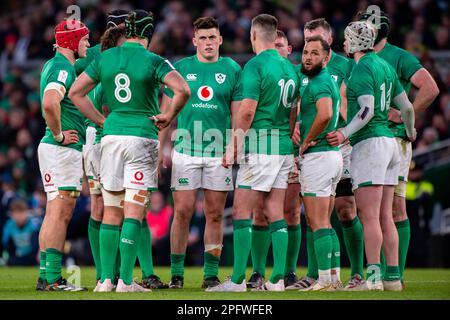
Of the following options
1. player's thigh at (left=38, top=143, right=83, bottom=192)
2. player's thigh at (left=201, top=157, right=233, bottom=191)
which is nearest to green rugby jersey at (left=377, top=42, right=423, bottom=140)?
player's thigh at (left=201, top=157, right=233, bottom=191)

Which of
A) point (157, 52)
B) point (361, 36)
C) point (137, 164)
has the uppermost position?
point (157, 52)

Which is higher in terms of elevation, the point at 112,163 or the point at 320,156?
A: the point at 320,156

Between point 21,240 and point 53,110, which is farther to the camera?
point 21,240

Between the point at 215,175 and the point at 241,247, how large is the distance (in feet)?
3.14

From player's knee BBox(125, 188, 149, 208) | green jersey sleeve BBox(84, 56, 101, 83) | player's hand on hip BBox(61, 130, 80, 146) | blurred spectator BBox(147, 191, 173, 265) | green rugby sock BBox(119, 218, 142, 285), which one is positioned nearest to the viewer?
green rugby sock BBox(119, 218, 142, 285)

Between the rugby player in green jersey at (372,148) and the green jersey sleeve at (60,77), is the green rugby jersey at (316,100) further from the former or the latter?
the green jersey sleeve at (60,77)

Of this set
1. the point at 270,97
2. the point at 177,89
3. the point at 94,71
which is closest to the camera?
the point at 177,89

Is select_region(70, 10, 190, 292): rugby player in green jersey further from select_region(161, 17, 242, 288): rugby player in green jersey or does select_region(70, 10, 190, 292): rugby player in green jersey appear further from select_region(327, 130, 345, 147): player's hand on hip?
select_region(327, 130, 345, 147): player's hand on hip

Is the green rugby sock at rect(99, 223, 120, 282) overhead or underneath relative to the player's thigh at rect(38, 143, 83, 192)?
underneath

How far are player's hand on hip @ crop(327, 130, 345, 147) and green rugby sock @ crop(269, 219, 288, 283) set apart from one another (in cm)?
91

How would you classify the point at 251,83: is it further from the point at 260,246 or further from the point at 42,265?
the point at 42,265

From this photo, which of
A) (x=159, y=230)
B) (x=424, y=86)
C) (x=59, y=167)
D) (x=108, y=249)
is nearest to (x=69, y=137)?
(x=59, y=167)

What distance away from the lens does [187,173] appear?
35.4 ft

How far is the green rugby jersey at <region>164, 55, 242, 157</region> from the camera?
35.5 feet
